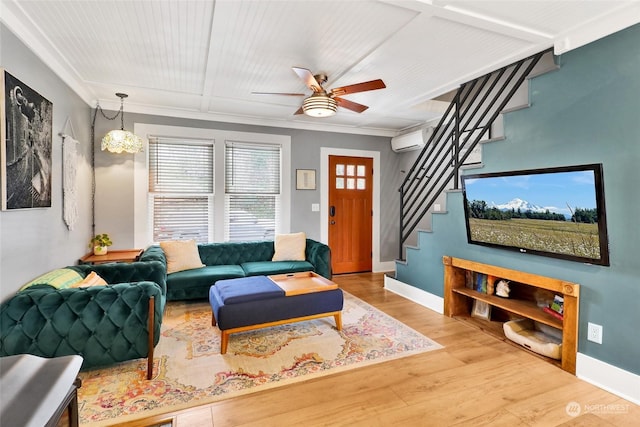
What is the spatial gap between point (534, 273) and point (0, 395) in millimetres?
3363

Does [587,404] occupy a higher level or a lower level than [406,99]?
lower

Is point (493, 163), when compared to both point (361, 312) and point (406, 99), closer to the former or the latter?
point (406, 99)

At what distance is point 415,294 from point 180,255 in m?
3.08

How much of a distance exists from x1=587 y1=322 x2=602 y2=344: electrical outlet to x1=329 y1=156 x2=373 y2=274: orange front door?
143 inches

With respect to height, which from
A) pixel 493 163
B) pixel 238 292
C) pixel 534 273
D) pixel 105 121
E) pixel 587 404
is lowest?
pixel 587 404

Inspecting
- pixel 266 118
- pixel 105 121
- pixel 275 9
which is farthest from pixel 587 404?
pixel 105 121

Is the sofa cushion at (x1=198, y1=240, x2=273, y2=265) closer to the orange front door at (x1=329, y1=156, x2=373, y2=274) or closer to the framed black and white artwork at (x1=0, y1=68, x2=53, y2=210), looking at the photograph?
the orange front door at (x1=329, y1=156, x2=373, y2=274)

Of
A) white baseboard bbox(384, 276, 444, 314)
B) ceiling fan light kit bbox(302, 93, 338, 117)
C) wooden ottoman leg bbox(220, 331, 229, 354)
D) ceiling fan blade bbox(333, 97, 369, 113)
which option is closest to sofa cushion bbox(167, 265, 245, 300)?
wooden ottoman leg bbox(220, 331, 229, 354)

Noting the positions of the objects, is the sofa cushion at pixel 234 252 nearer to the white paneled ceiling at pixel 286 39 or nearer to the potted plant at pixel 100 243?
the potted plant at pixel 100 243

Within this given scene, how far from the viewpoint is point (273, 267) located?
429 cm

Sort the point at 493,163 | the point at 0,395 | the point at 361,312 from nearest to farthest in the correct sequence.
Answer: the point at 0,395
the point at 493,163
the point at 361,312

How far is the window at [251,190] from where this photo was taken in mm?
4895

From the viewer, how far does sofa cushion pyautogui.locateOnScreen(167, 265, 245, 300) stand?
3832 mm

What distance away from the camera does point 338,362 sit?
2.62 m
